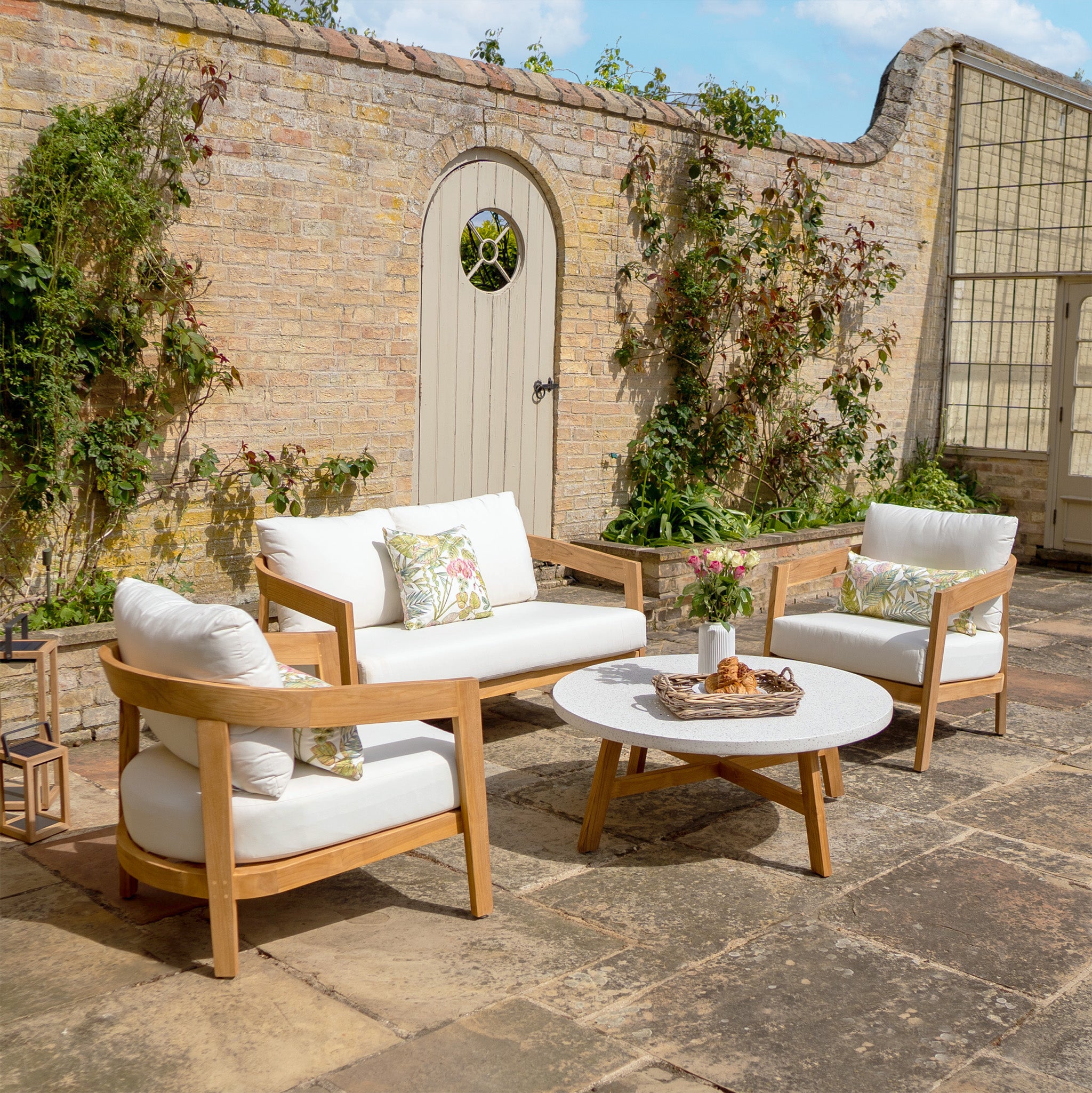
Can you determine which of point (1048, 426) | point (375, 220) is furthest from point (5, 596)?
point (1048, 426)

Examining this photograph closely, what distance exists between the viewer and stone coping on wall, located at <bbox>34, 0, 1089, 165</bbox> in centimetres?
532

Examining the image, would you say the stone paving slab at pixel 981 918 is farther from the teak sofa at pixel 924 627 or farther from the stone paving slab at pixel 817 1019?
the teak sofa at pixel 924 627

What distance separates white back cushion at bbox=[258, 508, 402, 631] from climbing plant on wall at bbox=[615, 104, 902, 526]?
312 cm

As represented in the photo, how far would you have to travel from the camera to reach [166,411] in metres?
5.39

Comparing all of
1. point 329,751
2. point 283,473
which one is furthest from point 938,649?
point 283,473

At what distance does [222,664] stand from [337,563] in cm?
182

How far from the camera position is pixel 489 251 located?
6.75m

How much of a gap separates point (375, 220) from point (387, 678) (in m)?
2.93

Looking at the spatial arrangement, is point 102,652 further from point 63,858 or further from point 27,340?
point 27,340

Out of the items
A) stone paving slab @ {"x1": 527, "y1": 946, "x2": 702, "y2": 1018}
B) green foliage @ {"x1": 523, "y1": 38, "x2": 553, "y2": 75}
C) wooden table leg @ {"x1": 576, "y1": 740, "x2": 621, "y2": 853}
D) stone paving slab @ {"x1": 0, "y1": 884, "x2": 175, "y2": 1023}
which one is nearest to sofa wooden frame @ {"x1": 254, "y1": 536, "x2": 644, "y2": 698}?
wooden table leg @ {"x1": 576, "y1": 740, "x2": 621, "y2": 853}

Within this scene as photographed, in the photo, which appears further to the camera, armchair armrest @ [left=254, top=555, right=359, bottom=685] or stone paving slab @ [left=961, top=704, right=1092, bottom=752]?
stone paving slab @ [left=961, top=704, right=1092, bottom=752]

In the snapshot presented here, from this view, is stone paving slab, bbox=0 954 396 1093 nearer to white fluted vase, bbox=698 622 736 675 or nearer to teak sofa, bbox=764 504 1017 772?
white fluted vase, bbox=698 622 736 675

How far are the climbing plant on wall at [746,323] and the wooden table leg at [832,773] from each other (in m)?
3.70

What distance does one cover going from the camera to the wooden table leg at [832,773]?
407cm
